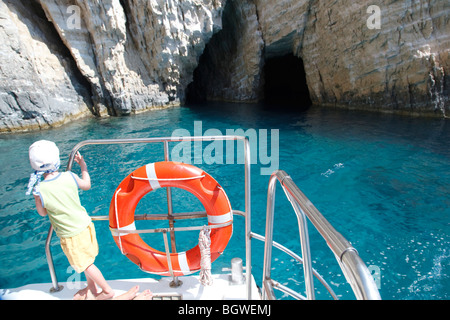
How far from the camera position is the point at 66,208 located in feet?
5.56

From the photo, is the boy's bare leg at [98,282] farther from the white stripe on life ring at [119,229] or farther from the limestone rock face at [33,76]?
the limestone rock face at [33,76]

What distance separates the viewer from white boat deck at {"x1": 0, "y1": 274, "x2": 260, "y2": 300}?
1876mm

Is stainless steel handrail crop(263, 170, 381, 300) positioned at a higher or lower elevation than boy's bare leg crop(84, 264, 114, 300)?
Result: higher

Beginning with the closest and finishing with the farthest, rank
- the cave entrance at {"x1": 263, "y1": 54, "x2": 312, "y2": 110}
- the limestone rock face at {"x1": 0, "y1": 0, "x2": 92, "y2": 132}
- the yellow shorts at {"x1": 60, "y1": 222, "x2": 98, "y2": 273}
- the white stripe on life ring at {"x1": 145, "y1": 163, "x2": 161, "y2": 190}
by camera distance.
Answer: the yellow shorts at {"x1": 60, "y1": 222, "x2": 98, "y2": 273}, the white stripe on life ring at {"x1": 145, "y1": 163, "x2": 161, "y2": 190}, the limestone rock face at {"x1": 0, "y1": 0, "x2": 92, "y2": 132}, the cave entrance at {"x1": 263, "y1": 54, "x2": 312, "y2": 110}

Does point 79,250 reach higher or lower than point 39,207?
lower

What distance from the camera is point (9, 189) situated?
5164 millimetres

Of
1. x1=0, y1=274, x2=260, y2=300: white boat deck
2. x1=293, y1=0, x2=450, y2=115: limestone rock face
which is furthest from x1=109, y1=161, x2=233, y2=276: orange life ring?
x1=293, y1=0, x2=450, y2=115: limestone rock face

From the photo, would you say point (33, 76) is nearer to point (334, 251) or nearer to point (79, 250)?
point (79, 250)

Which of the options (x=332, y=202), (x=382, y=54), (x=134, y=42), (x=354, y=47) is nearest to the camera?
(x=332, y=202)

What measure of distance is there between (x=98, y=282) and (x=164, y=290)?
0.44 metres

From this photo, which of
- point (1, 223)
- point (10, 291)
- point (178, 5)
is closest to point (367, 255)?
point (10, 291)

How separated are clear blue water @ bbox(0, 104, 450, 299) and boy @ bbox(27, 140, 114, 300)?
4.29 feet

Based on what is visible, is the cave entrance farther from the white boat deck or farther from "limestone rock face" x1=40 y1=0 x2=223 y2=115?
the white boat deck

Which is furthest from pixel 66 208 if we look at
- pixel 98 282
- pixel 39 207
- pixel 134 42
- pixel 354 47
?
pixel 134 42
